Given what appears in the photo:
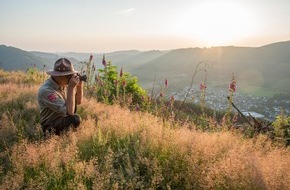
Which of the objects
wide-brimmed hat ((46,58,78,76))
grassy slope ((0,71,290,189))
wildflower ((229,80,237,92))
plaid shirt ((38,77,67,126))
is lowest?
grassy slope ((0,71,290,189))

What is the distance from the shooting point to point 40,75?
1364cm

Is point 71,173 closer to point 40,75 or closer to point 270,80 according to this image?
point 40,75

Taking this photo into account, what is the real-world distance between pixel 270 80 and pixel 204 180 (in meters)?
175

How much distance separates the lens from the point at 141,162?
4043 millimetres

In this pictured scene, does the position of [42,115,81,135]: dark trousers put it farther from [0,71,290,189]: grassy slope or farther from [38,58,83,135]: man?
[0,71,290,189]: grassy slope

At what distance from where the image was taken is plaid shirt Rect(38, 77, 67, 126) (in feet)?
17.3

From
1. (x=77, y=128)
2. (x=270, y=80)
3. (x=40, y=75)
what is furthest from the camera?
(x=270, y=80)

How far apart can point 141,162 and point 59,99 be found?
2.14 meters

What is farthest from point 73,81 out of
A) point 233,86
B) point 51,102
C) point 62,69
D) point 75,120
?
point 233,86

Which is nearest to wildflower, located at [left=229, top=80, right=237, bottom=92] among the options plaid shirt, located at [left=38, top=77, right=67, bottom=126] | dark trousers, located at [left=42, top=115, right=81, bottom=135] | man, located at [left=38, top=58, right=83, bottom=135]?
man, located at [left=38, top=58, right=83, bottom=135]

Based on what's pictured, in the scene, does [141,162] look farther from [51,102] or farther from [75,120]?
[51,102]

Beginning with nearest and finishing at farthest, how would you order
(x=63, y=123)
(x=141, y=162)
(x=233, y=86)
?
(x=141, y=162)
(x=63, y=123)
(x=233, y=86)

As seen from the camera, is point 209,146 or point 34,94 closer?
point 209,146

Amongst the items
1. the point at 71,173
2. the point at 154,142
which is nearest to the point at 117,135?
the point at 154,142
